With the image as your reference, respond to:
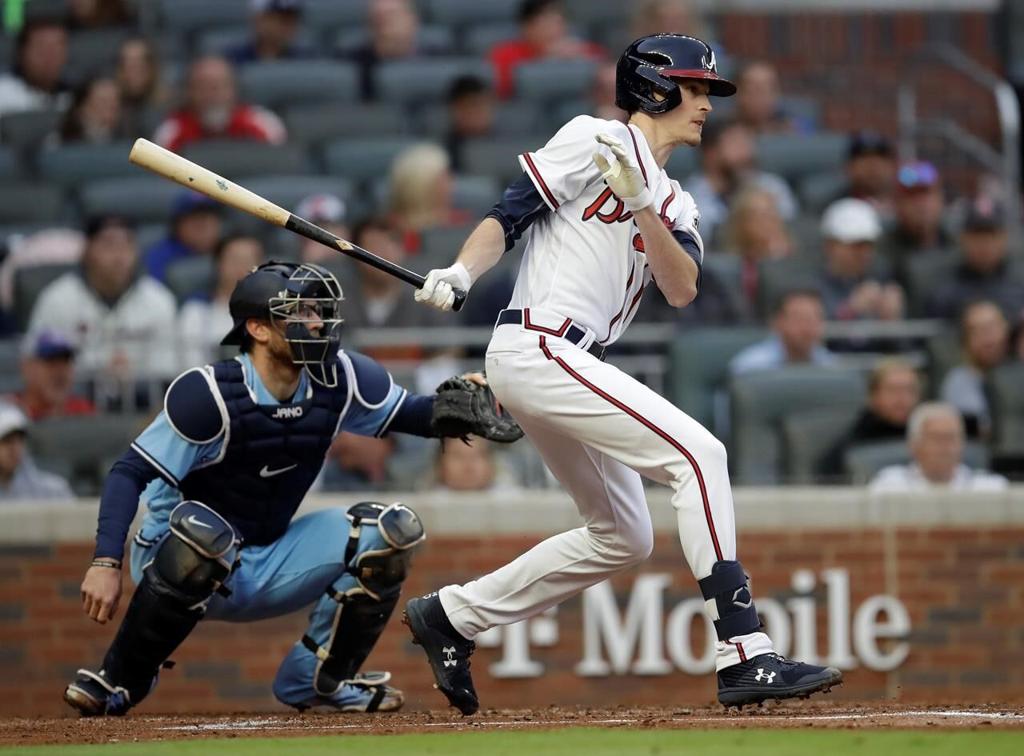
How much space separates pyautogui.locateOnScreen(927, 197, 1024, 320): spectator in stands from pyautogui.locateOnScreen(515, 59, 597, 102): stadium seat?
254 centimetres

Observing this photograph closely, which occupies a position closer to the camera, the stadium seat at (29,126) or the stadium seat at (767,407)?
the stadium seat at (767,407)

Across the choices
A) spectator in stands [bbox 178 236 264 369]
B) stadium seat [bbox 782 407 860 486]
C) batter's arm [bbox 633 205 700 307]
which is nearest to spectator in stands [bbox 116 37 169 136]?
spectator in stands [bbox 178 236 264 369]

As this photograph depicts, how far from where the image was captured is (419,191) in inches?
385

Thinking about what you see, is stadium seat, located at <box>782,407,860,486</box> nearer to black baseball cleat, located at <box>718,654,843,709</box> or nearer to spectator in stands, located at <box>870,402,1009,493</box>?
spectator in stands, located at <box>870,402,1009,493</box>

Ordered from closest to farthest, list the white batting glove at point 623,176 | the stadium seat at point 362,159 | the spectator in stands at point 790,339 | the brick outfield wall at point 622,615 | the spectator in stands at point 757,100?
1. the white batting glove at point 623,176
2. the brick outfield wall at point 622,615
3. the spectator in stands at point 790,339
4. the stadium seat at point 362,159
5. the spectator in stands at point 757,100

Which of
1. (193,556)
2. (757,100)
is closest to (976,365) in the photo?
(757,100)

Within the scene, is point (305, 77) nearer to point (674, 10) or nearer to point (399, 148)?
point (399, 148)

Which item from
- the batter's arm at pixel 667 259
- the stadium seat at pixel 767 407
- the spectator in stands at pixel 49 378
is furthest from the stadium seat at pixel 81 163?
the batter's arm at pixel 667 259

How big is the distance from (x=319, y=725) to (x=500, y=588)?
25.9 inches

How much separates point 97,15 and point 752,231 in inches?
176

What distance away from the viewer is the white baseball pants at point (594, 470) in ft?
17.1

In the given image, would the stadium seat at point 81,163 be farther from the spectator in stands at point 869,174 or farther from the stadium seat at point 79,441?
the spectator in stands at point 869,174

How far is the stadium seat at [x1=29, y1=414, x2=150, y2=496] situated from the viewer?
A: 8.40m

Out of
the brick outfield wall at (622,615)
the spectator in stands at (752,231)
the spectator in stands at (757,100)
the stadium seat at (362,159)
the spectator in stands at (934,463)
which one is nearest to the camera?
the brick outfield wall at (622,615)
